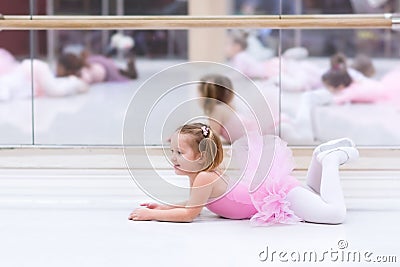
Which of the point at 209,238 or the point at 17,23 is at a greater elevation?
the point at 17,23

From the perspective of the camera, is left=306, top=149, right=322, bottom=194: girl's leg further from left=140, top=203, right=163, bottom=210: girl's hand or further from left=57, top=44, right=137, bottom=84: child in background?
left=57, top=44, right=137, bottom=84: child in background

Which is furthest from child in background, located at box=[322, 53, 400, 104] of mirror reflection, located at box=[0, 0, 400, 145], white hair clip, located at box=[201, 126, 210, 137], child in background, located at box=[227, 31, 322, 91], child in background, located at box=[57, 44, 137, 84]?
white hair clip, located at box=[201, 126, 210, 137]

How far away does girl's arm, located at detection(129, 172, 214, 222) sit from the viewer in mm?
1924

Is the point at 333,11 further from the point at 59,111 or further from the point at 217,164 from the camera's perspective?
the point at 217,164

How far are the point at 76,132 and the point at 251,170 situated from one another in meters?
1.74

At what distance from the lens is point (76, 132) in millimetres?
3586

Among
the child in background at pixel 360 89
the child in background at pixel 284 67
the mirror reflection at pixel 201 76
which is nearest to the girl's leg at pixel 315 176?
the mirror reflection at pixel 201 76

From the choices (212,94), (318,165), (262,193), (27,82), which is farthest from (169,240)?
(27,82)

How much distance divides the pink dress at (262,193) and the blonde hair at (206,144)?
0.25 ft

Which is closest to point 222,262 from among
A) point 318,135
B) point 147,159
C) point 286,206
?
point 286,206

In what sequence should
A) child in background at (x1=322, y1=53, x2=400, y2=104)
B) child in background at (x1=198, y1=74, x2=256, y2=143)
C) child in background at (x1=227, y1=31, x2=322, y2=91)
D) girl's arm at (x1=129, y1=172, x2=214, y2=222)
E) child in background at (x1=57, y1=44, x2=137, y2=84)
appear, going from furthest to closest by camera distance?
child in background at (x1=57, y1=44, x2=137, y2=84) → child in background at (x1=227, y1=31, x2=322, y2=91) → child in background at (x1=322, y1=53, x2=400, y2=104) → child in background at (x1=198, y1=74, x2=256, y2=143) → girl's arm at (x1=129, y1=172, x2=214, y2=222)

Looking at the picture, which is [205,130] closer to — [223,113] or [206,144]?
[206,144]

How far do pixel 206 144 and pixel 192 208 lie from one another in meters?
0.17

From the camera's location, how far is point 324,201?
1.97 metres
